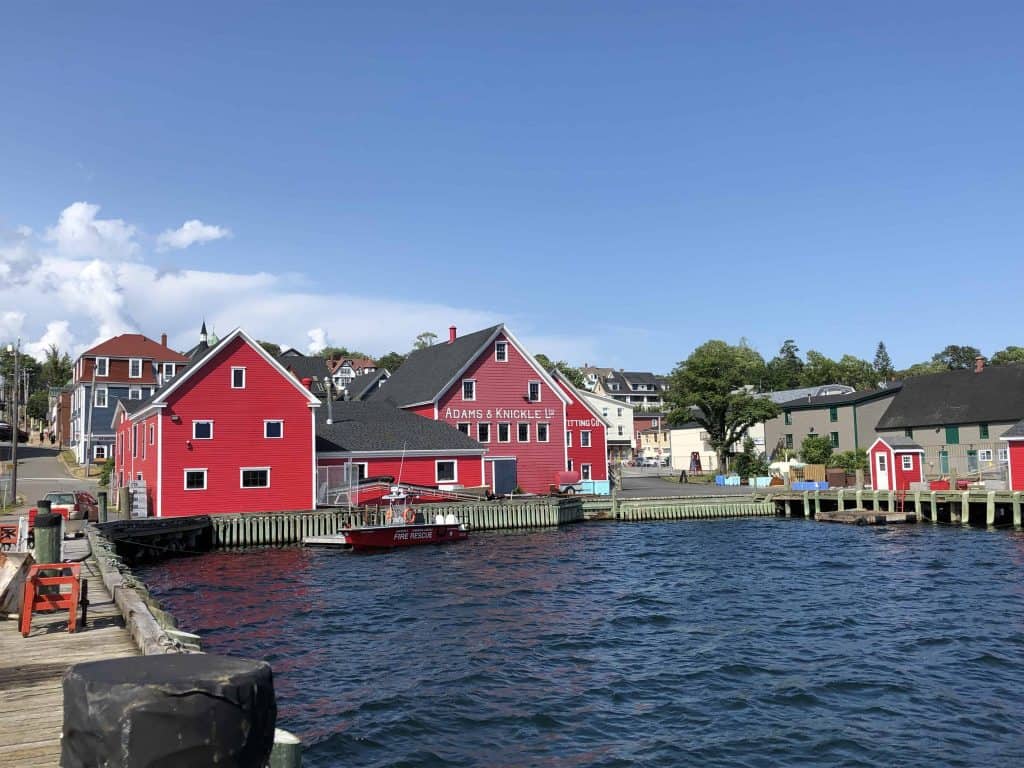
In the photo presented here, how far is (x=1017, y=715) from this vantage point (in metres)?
14.5

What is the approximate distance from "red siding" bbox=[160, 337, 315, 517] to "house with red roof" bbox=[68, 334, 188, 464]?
122ft

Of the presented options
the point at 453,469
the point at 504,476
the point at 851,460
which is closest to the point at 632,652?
the point at 453,469

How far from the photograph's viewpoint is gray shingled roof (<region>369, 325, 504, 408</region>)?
2180 inches

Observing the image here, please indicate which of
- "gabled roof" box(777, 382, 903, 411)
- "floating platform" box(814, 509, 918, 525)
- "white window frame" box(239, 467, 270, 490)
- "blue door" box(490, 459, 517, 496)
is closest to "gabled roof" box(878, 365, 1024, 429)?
"gabled roof" box(777, 382, 903, 411)

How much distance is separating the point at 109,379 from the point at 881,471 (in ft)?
214

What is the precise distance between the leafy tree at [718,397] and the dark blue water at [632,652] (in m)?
40.6

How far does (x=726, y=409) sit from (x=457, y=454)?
36.0m

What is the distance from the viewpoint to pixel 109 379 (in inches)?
3041

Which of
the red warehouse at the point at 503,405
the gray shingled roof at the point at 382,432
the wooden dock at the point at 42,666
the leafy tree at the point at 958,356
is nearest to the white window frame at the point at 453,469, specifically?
the gray shingled roof at the point at 382,432

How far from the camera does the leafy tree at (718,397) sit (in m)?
75.9

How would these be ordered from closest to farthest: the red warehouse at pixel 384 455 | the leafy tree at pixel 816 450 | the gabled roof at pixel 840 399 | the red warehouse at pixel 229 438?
the red warehouse at pixel 229 438, the red warehouse at pixel 384 455, the leafy tree at pixel 816 450, the gabled roof at pixel 840 399

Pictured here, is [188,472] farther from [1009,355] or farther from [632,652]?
[1009,355]

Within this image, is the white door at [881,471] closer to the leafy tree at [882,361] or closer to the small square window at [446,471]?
the small square window at [446,471]

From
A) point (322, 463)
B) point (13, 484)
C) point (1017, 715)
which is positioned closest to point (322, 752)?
point (1017, 715)
